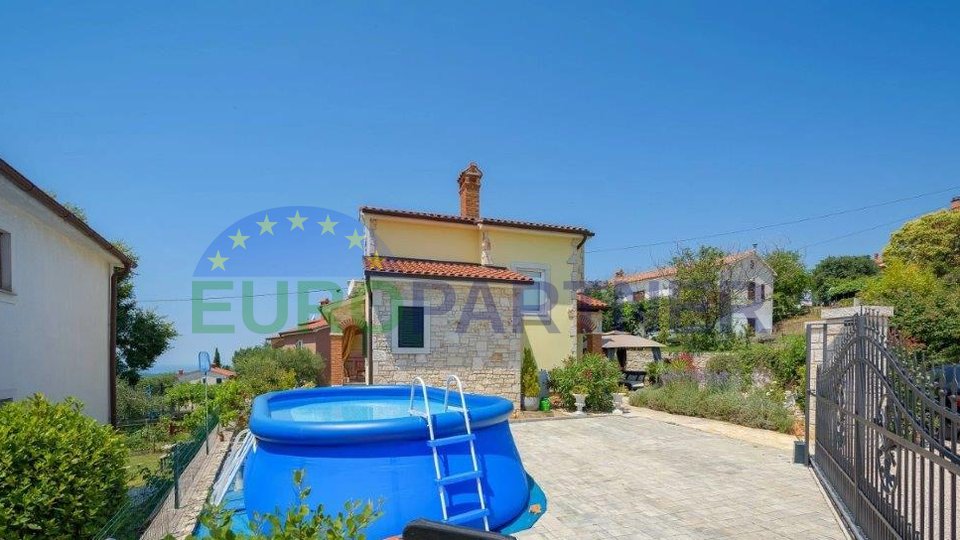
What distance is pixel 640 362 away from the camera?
88.2 ft

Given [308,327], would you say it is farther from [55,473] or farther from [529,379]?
[55,473]

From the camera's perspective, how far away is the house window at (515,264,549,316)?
17.3 m

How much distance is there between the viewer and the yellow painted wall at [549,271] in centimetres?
1700

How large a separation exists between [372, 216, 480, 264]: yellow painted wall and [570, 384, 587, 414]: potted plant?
5797mm

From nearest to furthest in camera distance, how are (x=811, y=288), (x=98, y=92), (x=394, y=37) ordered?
(x=98, y=92), (x=394, y=37), (x=811, y=288)

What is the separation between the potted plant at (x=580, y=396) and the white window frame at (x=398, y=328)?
15.6ft

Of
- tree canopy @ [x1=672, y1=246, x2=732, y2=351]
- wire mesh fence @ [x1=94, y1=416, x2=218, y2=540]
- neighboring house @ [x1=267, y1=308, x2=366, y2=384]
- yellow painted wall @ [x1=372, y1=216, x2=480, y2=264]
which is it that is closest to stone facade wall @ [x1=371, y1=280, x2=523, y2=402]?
yellow painted wall @ [x1=372, y1=216, x2=480, y2=264]

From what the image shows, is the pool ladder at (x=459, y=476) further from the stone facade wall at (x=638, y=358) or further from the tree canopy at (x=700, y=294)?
the tree canopy at (x=700, y=294)

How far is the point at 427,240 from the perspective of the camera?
56.3 ft

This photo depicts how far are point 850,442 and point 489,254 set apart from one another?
486 inches

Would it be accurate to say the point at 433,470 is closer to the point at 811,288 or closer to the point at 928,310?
the point at 928,310

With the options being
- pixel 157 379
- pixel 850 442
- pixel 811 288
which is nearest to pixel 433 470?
pixel 850 442

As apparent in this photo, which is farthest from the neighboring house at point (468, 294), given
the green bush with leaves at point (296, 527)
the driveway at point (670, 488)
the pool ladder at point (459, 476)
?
the green bush with leaves at point (296, 527)

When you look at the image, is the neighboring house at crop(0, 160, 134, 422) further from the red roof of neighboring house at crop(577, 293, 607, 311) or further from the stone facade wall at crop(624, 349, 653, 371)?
the stone facade wall at crop(624, 349, 653, 371)
